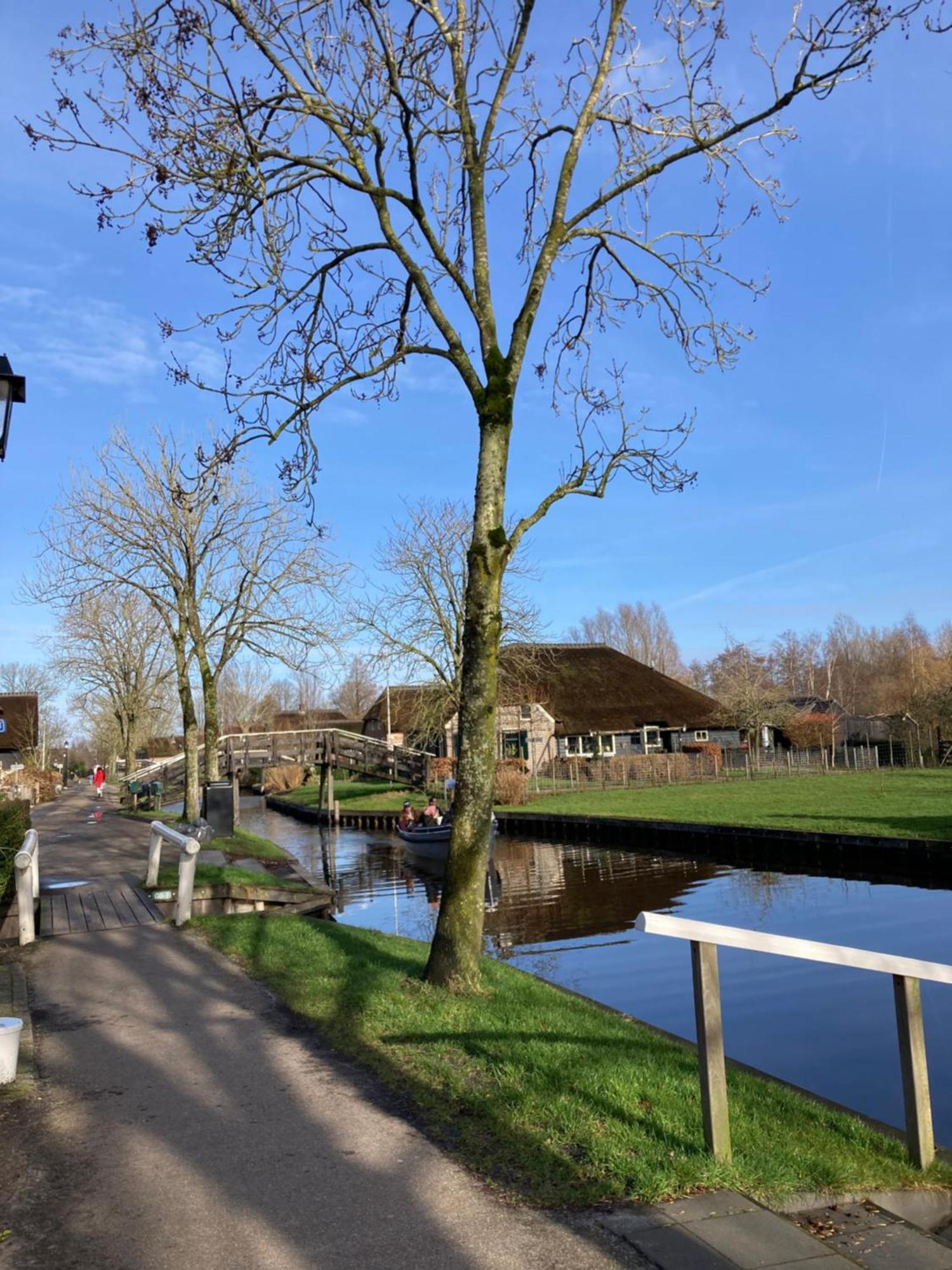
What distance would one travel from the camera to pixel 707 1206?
14.5 ft

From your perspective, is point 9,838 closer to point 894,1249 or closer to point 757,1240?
point 757,1240

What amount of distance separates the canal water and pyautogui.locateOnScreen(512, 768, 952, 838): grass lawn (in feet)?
8.42

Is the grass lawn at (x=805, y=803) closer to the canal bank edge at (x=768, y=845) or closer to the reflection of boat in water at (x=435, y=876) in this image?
the canal bank edge at (x=768, y=845)

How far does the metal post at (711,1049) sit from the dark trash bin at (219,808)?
19600 mm

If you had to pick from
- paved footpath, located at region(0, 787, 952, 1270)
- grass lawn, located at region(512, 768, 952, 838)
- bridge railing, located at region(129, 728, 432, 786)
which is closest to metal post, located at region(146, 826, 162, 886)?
paved footpath, located at region(0, 787, 952, 1270)

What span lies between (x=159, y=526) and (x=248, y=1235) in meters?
21.2

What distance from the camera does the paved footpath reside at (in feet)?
13.2

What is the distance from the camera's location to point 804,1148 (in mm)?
5359

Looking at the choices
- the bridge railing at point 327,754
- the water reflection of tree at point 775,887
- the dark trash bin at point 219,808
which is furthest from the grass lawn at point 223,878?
the bridge railing at point 327,754

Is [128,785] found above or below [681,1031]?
above

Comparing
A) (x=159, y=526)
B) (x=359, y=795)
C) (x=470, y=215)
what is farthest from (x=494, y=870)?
(x=359, y=795)

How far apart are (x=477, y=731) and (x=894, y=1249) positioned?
4.90 m

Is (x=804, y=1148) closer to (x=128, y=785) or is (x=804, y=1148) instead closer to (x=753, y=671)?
(x=128, y=785)

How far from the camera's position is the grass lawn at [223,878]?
13.8m
